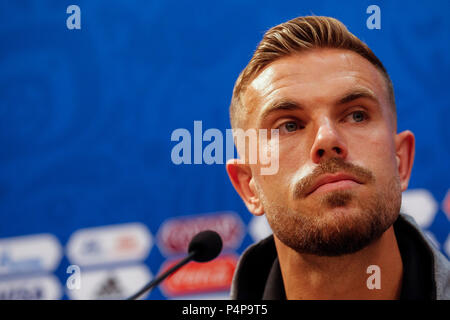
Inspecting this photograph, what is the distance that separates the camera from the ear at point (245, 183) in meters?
1.16

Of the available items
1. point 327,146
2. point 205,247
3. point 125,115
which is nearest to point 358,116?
point 327,146

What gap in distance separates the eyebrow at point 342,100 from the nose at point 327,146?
9cm

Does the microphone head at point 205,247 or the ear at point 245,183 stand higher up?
the ear at point 245,183

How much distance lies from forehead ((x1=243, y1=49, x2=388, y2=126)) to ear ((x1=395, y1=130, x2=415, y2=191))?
0.38ft

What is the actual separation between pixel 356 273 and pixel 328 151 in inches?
11.9

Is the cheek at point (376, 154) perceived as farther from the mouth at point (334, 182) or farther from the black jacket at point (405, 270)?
the black jacket at point (405, 270)

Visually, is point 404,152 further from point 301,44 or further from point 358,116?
point 301,44

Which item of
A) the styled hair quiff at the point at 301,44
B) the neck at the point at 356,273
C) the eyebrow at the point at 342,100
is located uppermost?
the styled hair quiff at the point at 301,44

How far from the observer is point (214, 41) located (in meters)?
1.90

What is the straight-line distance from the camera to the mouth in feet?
2.87

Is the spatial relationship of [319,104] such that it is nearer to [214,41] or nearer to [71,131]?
[214,41]

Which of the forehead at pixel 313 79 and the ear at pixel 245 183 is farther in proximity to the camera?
the ear at pixel 245 183

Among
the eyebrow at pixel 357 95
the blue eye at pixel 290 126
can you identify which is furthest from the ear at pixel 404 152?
the blue eye at pixel 290 126
